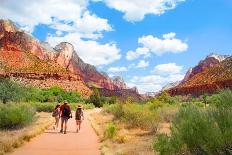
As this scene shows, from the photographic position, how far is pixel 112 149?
60.1ft

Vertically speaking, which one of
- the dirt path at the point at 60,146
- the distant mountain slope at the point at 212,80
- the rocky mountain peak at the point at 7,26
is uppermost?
the rocky mountain peak at the point at 7,26

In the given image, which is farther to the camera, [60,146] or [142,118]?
[142,118]

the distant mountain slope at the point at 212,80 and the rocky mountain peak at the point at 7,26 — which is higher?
the rocky mountain peak at the point at 7,26

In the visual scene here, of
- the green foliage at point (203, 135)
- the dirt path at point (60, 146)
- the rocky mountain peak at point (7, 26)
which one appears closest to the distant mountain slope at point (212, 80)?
the rocky mountain peak at point (7, 26)

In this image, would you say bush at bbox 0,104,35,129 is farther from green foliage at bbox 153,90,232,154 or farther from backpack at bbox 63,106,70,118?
green foliage at bbox 153,90,232,154

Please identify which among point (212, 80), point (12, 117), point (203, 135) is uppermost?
point (212, 80)

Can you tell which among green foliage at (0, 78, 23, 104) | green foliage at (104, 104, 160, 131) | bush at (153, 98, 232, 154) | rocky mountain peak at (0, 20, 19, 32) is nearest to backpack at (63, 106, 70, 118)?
green foliage at (104, 104, 160, 131)

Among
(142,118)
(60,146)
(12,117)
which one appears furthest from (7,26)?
(60,146)

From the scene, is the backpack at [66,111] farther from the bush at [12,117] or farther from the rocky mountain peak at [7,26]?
the rocky mountain peak at [7,26]

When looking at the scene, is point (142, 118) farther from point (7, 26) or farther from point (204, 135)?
point (7, 26)

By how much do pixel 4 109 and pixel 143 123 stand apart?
862 cm

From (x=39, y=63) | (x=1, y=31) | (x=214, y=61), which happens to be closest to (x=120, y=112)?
(x=39, y=63)

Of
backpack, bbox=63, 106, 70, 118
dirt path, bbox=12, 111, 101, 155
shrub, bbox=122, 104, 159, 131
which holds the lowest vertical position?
dirt path, bbox=12, 111, 101, 155

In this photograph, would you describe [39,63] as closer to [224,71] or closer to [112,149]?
[224,71]
